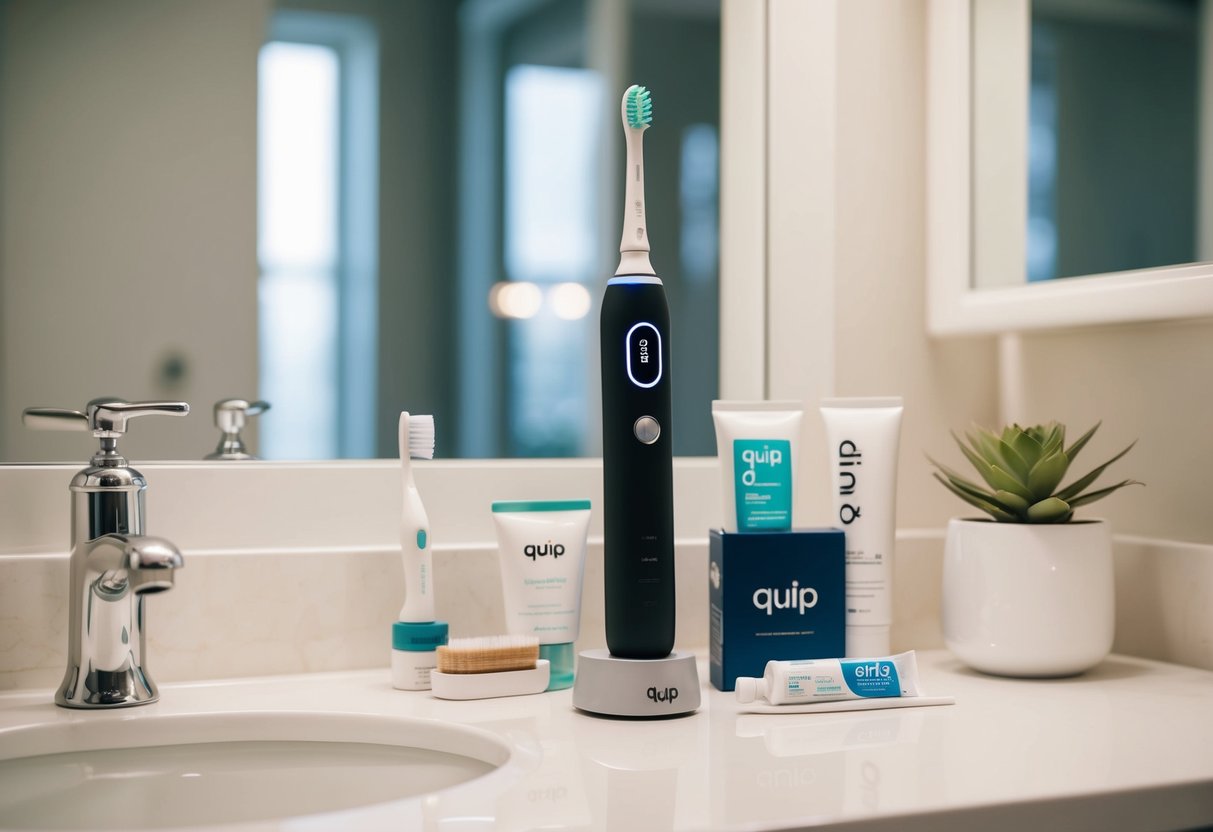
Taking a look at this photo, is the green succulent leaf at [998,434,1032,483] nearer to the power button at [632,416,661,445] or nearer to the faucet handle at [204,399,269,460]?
the power button at [632,416,661,445]

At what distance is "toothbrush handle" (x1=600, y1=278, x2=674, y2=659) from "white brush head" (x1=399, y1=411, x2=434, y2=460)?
177mm

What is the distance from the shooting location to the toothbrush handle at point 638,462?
0.66m

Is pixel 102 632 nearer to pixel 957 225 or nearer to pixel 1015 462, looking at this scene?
pixel 1015 462

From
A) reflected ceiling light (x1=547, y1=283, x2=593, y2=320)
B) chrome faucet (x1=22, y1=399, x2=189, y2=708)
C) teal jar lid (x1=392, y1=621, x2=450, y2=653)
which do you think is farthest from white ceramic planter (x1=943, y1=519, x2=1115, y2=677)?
reflected ceiling light (x1=547, y1=283, x2=593, y2=320)

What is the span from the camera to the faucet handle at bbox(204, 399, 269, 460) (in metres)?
0.94

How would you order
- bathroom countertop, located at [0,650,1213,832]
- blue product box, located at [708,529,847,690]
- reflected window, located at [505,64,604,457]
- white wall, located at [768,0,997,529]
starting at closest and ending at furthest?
1. bathroom countertop, located at [0,650,1213,832]
2. blue product box, located at [708,529,847,690]
3. white wall, located at [768,0,997,529]
4. reflected window, located at [505,64,604,457]

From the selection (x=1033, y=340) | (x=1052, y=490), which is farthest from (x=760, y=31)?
(x=1052, y=490)

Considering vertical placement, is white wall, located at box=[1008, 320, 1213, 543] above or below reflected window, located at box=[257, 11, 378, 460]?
below

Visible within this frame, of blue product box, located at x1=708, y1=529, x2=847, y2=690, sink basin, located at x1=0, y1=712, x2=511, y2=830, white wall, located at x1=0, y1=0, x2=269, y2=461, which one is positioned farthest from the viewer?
white wall, located at x1=0, y1=0, x2=269, y2=461

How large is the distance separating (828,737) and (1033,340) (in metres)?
0.52

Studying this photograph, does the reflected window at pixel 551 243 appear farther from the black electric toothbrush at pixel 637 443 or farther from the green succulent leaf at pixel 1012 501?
the black electric toothbrush at pixel 637 443

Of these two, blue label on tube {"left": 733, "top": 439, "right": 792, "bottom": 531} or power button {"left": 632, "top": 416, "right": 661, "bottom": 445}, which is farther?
blue label on tube {"left": 733, "top": 439, "right": 792, "bottom": 531}

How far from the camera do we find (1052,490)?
82cm

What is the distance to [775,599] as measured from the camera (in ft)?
2.51
